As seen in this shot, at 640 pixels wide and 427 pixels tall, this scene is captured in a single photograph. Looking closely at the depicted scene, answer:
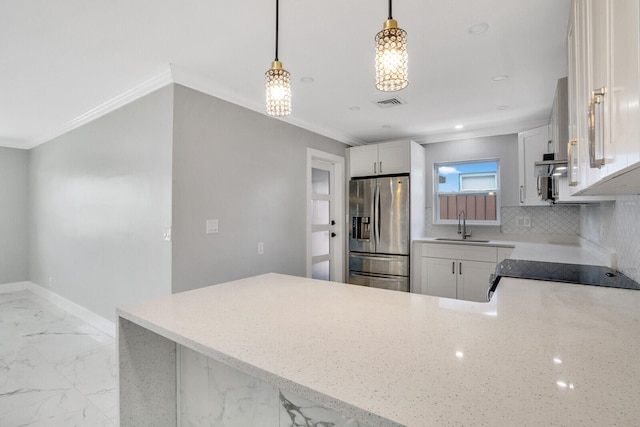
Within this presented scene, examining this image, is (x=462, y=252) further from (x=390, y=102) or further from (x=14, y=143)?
(x=14, y=143)

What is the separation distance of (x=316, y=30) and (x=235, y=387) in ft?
6.52

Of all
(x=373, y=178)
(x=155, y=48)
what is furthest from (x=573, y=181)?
(x=373, y=178)

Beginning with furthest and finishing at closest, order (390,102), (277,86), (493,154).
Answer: (493,154), (390,102), (277,86)

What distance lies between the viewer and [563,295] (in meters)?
1.48

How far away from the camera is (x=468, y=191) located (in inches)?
178

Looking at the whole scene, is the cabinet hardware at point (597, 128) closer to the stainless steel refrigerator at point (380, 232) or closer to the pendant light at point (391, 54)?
the pendant light at point (391, 54)

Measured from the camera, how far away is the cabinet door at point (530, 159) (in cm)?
350

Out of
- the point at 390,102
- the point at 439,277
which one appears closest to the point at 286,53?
the point at 390,102

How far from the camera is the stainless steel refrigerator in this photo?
4215mm

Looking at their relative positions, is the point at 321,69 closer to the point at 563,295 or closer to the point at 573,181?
the point at 573,181

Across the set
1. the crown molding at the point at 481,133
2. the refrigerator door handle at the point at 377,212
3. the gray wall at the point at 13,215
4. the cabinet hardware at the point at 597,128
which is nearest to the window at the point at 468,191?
the crown molding at the point at 481,133

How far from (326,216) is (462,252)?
178 centimetres

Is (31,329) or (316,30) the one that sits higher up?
(316,30)

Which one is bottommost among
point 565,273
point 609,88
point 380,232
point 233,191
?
point 565,273
